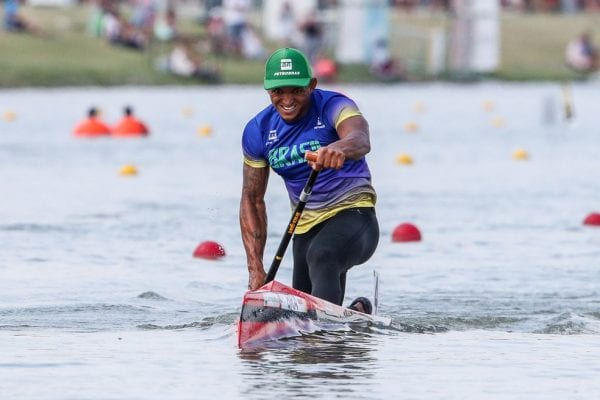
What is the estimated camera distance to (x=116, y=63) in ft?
156

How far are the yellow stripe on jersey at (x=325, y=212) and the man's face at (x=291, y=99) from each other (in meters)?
0.63

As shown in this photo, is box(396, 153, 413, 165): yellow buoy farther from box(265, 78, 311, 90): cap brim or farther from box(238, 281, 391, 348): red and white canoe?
box(265, 78, 311, 90): cap brim

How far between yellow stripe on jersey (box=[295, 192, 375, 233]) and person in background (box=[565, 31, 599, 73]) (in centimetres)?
4801

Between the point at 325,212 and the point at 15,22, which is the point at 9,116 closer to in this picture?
the point at 15,22

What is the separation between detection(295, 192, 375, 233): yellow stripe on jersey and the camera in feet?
35.4

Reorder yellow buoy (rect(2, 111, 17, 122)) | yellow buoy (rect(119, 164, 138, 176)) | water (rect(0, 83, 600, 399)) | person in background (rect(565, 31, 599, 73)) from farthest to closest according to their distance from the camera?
person in background (rect(565, 31, 599, 73)), yellow buoy (rect(2, 111, 17, 122)), yellow buoy (rect(119, 164, 138, 176)), water (rect(0, 83, 600, 399))

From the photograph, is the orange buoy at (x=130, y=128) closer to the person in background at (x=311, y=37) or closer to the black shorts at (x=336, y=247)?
the person in background at (x=311, y=37)

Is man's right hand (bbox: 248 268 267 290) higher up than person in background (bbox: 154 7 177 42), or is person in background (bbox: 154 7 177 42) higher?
person in background (bbox: 154 7 177 42)

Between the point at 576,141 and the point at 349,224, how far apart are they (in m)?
21.9

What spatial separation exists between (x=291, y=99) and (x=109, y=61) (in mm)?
37572

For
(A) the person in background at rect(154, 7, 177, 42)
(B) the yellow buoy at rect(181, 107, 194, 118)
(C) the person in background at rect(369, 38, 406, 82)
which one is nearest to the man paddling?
(B) the yellow buoy at rect(181, 107, 194, 118)

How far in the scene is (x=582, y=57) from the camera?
5894 cm

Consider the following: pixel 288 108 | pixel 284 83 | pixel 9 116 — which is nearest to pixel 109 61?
pixel 9 116

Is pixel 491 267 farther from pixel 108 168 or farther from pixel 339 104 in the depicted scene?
pixel 108 168
